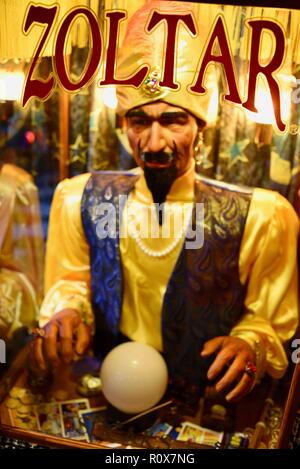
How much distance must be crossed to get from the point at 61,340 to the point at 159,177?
2.41 ft

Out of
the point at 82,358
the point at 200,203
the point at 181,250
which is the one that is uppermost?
the point at 200,203

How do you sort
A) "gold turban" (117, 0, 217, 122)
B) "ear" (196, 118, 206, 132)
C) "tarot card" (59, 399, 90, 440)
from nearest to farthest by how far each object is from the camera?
"gold turban" (117, 0, 217, 122) → "ear" (196, 118, 206, 132) → "tarot card" (59, 399, 90, 440)

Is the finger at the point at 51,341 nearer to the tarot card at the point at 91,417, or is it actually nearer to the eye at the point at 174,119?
the tarot card at the point at 91,417

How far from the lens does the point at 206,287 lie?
207 cm

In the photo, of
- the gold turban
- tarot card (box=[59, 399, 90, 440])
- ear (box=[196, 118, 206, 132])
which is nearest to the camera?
the gold turban

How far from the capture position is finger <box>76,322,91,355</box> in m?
2.12

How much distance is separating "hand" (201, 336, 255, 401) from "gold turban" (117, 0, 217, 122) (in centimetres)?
89

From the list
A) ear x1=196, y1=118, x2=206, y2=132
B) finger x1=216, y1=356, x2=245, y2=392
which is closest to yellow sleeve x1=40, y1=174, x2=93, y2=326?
ear x1=196, y1=118, x2=206, y2=132

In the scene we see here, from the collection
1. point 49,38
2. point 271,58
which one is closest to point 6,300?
point 49,38

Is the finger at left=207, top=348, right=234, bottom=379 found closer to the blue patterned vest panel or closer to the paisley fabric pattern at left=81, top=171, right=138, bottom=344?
the blue patterned vest panel

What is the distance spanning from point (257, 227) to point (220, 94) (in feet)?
1.65

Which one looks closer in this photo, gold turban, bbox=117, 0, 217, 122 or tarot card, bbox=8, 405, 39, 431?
gold turban, bbox=117, 0, 217, 122

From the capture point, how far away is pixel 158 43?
74.0 inches

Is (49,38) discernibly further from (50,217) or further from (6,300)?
(6,300)
